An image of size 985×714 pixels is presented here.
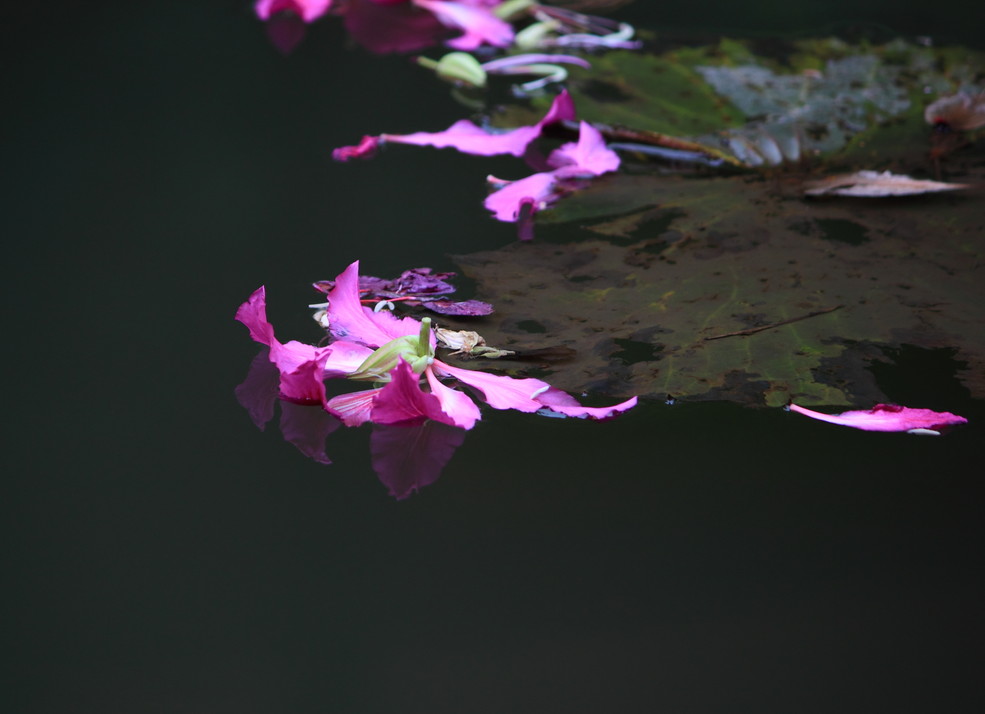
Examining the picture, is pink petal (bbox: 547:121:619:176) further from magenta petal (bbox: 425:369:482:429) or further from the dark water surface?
magenta petal (bbox: 425:369:482:429)

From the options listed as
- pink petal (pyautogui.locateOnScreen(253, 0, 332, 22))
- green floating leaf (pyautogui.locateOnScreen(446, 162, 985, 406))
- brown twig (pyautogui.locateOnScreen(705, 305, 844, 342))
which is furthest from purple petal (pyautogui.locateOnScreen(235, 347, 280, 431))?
pink petal (pyautogui.locateOnScreen(253, 0, 332, 22))

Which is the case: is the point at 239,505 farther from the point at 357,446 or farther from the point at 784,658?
the point at 784,658

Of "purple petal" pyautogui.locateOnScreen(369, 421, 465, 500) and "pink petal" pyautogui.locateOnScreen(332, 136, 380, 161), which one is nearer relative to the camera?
"purple petal" pyautogui.locateOnScreen(369, 421, 465, 500)

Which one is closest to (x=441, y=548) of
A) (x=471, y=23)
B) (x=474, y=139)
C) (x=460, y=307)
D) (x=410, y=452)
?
(x=410, y=452)

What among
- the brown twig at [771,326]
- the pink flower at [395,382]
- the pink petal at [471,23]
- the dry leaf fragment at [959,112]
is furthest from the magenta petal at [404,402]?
the pink petal at [471,23]

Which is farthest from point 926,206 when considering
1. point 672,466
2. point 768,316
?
point 672,466

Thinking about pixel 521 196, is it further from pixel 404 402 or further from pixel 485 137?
pixel 404 402
